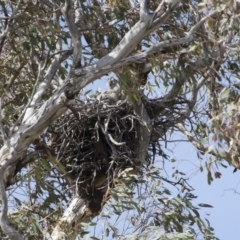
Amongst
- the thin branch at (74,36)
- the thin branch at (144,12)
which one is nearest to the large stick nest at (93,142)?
the thin branch at (74,36)

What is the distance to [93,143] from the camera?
265 inches

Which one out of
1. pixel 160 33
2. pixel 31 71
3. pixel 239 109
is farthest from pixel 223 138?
pixel 31 71

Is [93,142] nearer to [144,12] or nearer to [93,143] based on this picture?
[93,143]

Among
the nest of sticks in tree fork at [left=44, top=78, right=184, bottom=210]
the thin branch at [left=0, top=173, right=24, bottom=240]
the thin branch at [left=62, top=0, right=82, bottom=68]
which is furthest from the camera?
the nest of sticks in tree fork at [left=44, top=78, right=184, bottom=210]

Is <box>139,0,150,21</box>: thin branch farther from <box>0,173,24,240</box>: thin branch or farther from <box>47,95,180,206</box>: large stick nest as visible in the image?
<box>0,173,24,240</box>: thin branch

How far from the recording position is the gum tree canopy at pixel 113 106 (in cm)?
605

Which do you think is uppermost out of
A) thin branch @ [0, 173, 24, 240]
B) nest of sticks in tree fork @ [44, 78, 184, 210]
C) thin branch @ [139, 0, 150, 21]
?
thin branch @ [139, 0, 150, 21]

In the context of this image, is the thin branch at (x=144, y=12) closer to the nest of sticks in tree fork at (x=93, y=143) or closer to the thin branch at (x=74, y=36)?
the thin branch at (x=74, y=36)

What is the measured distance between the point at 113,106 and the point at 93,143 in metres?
0.38

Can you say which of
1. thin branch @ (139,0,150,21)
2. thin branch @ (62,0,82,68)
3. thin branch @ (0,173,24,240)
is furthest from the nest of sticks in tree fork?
thin branch @ (0,173,24,240)

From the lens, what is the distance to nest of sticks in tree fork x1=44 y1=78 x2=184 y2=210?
668 centimetres

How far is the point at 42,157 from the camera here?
674cm

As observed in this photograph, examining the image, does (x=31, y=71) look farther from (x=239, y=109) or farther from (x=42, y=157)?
(x=239, y=109)

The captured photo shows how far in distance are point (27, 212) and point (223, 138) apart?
77.7 inches
